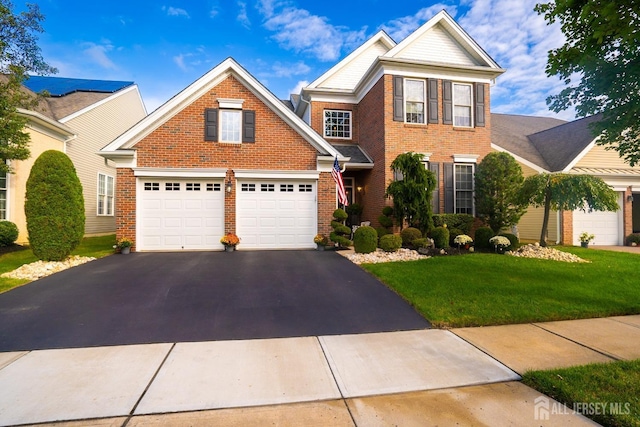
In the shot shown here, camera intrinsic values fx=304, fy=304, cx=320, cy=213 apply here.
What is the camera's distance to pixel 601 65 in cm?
450

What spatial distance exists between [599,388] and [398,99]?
37.9ft

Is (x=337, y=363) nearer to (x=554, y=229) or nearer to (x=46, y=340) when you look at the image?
(x=46, y=340)

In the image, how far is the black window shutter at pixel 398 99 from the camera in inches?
493

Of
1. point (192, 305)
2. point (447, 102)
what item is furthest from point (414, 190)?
point (192, 305)

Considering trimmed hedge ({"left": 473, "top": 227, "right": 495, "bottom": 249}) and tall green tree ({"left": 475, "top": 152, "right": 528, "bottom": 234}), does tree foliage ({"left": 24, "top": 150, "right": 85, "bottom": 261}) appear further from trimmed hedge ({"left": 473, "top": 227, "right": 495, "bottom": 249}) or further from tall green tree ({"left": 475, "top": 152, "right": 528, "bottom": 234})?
tall green tree ({"left": 475, "top": 152, "right": 528, "bottom": 234})

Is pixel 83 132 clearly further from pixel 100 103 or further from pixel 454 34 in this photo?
pixel 454 34

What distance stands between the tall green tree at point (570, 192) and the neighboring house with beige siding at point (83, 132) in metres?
16.2

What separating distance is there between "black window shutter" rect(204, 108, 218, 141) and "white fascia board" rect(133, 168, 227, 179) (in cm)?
123

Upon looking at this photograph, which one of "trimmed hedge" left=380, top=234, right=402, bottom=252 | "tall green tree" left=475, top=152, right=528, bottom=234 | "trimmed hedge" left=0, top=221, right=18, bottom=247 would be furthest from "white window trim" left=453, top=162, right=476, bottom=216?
"trimmed hedge" left=0, top=221, right=18, bottom=247

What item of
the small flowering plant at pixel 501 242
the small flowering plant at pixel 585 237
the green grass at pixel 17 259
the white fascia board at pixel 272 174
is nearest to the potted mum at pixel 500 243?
the small flowering plant at pixel 501 242

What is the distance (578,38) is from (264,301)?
6.78 meters

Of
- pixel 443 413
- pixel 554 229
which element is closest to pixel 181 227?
pixel 443 413

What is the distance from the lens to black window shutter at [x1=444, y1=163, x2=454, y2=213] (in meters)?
13.0

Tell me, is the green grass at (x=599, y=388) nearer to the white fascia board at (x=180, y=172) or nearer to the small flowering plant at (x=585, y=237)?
the white fascia board at (x=180, y=172)
